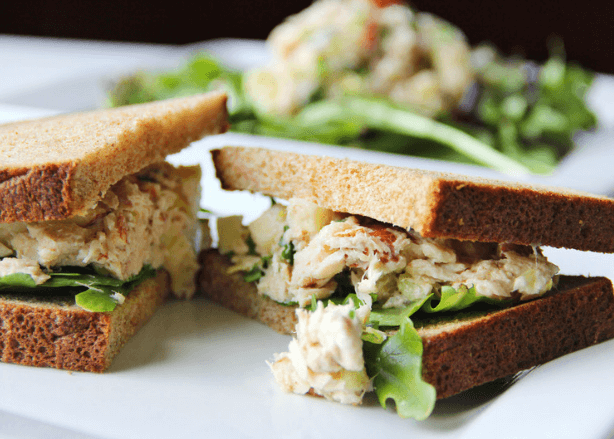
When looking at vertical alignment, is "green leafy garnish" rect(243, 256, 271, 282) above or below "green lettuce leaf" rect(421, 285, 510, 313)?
below

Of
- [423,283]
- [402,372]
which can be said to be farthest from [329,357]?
[423,283]

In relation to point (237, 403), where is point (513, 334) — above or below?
above

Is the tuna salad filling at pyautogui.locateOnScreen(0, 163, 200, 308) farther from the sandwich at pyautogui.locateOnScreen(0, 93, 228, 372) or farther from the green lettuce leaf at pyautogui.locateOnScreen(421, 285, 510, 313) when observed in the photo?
the green lettuce leaf at pyautogui.locateOnScreen(421, 285, 510, 313)

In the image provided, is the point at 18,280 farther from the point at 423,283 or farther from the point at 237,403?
the point at 423,283

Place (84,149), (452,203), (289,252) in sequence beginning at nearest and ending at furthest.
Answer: (452,203) → (84,149) → (289,252)

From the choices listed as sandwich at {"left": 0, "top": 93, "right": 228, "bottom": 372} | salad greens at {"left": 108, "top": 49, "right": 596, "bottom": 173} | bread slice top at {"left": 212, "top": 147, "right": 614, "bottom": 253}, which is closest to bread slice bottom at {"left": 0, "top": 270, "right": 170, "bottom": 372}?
sandwich at {"left": 0, "top": 93, "right": 228, "bottom": 372}

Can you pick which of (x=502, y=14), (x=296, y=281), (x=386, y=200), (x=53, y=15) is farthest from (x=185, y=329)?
(x=53, y=15)
